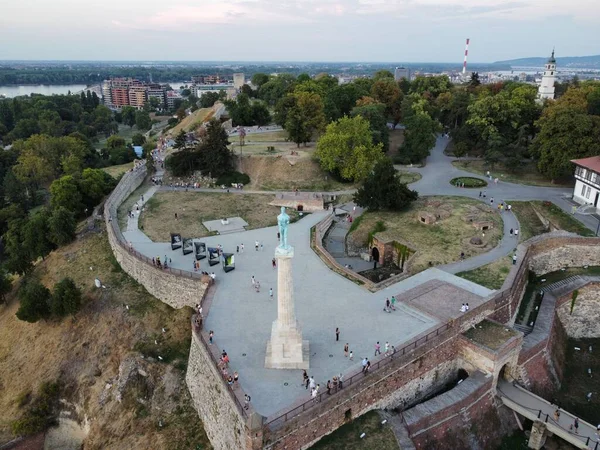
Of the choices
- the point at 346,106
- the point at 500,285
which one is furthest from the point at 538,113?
the point at 500,285

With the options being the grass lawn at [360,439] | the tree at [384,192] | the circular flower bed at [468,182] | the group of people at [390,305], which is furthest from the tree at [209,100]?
the grass lawn at [360,439]

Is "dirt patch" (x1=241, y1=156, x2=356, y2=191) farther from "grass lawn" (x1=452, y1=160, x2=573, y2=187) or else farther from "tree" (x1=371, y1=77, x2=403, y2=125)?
"tree" (x1=371, y1=77, x2=403, y2=125)

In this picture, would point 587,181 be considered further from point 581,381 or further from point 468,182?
point 581,381

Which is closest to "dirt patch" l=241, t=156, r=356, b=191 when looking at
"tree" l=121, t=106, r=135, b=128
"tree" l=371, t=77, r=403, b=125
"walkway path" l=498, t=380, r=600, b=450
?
"tree" l=371, t=77, r=403, b=125

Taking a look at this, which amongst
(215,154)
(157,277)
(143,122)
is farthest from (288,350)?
(143,122)

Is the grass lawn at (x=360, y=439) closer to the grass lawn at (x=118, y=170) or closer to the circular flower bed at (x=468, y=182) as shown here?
the circular flower bed at (x=468, y=182)

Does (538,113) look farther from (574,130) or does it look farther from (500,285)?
(500,285)
